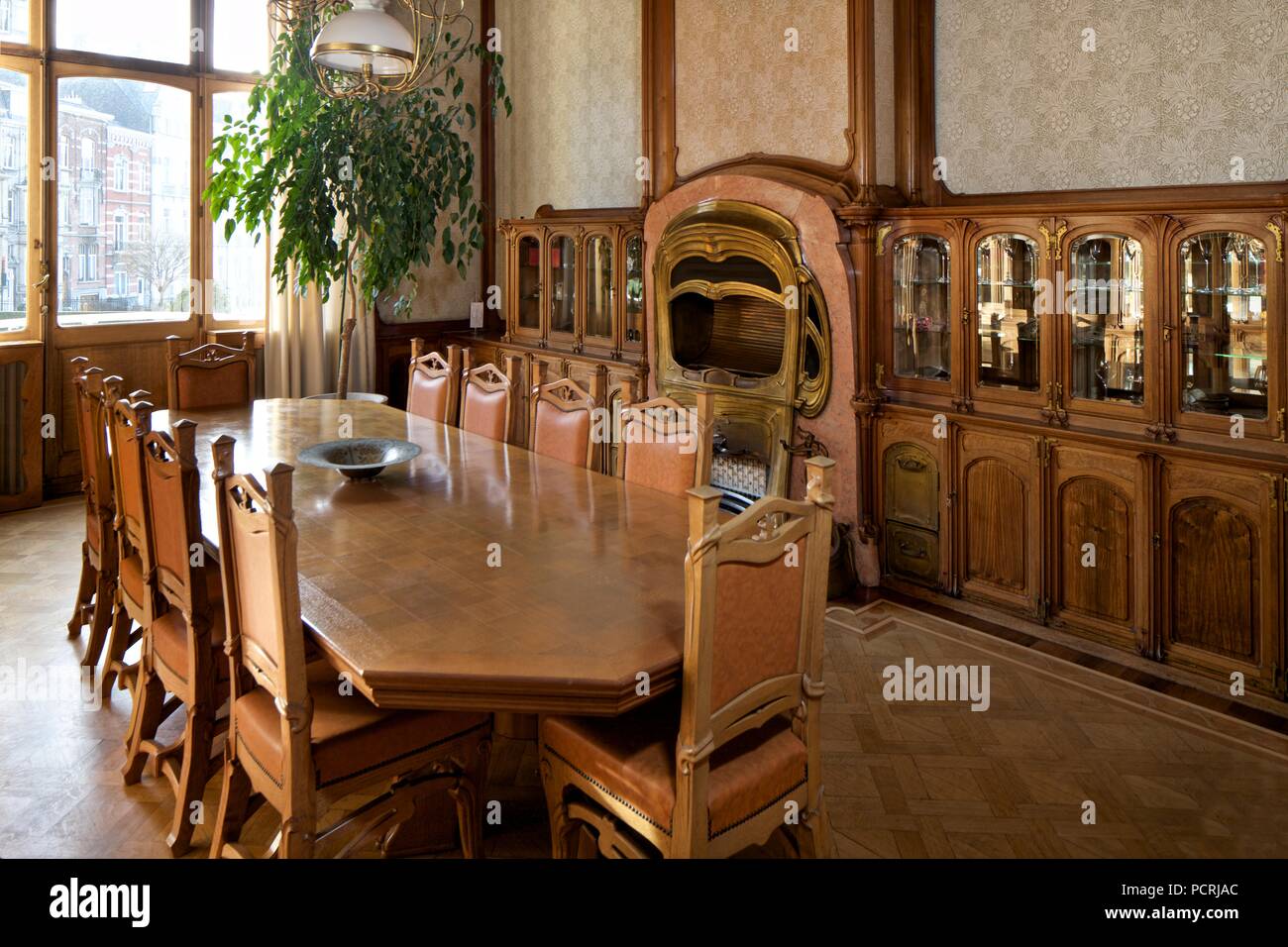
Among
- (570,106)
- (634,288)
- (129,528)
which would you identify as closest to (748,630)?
(129,528)

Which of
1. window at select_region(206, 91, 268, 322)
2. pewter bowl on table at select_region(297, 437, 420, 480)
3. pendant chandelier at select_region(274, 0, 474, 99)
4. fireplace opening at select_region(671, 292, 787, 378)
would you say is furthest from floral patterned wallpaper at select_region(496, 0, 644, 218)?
pewter bowl on table at select_region(297, 437, 420, 480)

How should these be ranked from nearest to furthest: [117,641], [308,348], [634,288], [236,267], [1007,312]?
[117,641]
[1007,312]
[634,288]
[236,267]
[308,348]

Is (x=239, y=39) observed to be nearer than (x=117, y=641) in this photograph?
No

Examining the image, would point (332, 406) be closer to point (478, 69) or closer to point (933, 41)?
point (933, 41)

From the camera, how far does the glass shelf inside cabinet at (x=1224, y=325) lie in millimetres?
3186

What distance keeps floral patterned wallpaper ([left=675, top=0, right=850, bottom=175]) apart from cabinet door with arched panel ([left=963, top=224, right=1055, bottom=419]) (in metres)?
0.90

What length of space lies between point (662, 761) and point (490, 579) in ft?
1.91

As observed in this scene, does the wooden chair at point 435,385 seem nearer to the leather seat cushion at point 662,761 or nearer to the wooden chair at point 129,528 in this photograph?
the wooden chair at point 129,528

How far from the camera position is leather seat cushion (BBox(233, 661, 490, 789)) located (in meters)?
2.00

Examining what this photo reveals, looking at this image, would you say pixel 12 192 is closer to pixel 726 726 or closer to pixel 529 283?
pixel 529 283

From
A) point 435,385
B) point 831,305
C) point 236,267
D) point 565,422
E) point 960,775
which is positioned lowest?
point 960,775

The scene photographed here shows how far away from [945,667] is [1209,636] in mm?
884

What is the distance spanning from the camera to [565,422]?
11.5 ft

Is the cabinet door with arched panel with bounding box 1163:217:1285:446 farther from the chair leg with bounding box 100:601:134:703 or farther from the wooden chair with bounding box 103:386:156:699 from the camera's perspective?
the chair leg with bounding box 100:601:134:703
